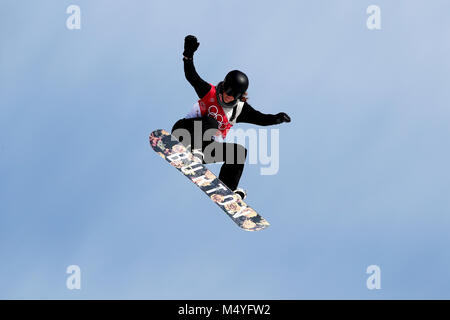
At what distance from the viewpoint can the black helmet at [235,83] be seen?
1247 cm

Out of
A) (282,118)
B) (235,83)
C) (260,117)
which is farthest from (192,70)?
(282,118)

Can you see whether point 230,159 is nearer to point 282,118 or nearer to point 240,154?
point 240,154

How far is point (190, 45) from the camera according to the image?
12.5 metres

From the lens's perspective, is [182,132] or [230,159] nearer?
[230,159]

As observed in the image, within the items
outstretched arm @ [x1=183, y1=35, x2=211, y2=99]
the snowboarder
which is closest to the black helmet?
the snowboarder

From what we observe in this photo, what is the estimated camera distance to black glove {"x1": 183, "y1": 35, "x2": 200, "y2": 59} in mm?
12492

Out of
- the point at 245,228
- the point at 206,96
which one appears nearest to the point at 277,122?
the point at 206,96

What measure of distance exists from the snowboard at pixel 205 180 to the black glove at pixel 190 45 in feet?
4.64

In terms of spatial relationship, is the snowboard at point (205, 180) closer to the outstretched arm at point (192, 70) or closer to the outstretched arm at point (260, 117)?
the outstretched arm at point (192, 70)

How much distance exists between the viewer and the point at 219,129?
42.7ft

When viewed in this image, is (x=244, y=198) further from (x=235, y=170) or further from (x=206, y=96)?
(x=206, y=96)

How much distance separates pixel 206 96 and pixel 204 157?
1030 millimetres

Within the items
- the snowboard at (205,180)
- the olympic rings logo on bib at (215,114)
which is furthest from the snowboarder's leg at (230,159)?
the olympic rings logo on bib at (215,114)

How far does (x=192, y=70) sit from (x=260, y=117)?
4.87 feet
